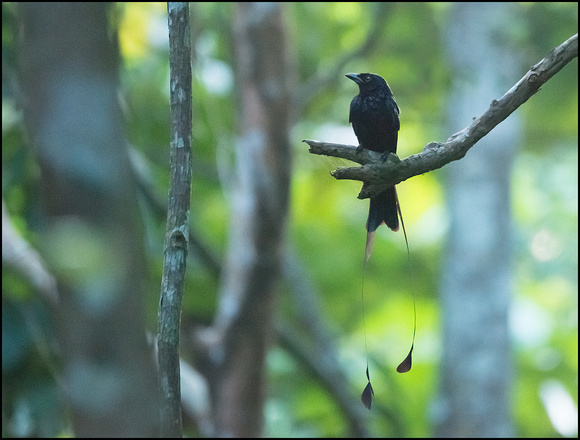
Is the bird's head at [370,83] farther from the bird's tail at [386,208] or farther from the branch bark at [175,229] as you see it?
the branch bark at [175,229]

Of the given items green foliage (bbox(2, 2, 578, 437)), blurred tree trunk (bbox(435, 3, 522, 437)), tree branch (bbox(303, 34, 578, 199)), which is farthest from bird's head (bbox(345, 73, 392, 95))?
blurred tree trunk (bbox(435, 3, 522, 437))

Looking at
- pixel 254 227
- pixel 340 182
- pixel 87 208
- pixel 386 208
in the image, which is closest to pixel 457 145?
pixel 386 208

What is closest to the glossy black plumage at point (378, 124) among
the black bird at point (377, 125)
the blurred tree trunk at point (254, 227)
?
the black bird at point (377, 125)

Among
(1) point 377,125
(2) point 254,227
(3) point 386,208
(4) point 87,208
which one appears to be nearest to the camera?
(3) point 386,208

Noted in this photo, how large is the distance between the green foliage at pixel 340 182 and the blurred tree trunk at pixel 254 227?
37 centimetres

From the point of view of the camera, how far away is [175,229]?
4.68 feet

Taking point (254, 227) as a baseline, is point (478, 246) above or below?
below

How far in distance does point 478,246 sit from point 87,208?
12.2 feet

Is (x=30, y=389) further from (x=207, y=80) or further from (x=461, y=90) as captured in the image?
(x=461, y=90)

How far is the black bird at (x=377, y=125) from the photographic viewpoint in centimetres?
178

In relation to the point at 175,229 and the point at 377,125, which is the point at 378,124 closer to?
the point at 377,125

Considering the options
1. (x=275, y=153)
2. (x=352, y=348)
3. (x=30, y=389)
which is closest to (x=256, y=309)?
(x=275, y=153)

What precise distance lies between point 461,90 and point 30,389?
3903 mm

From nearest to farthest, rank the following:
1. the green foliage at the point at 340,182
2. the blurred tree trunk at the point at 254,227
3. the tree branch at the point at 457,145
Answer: the tree branch at the point at 457,145, the blurred tree trunk at the point at 254,227, the green foliage at the point at 340,182
